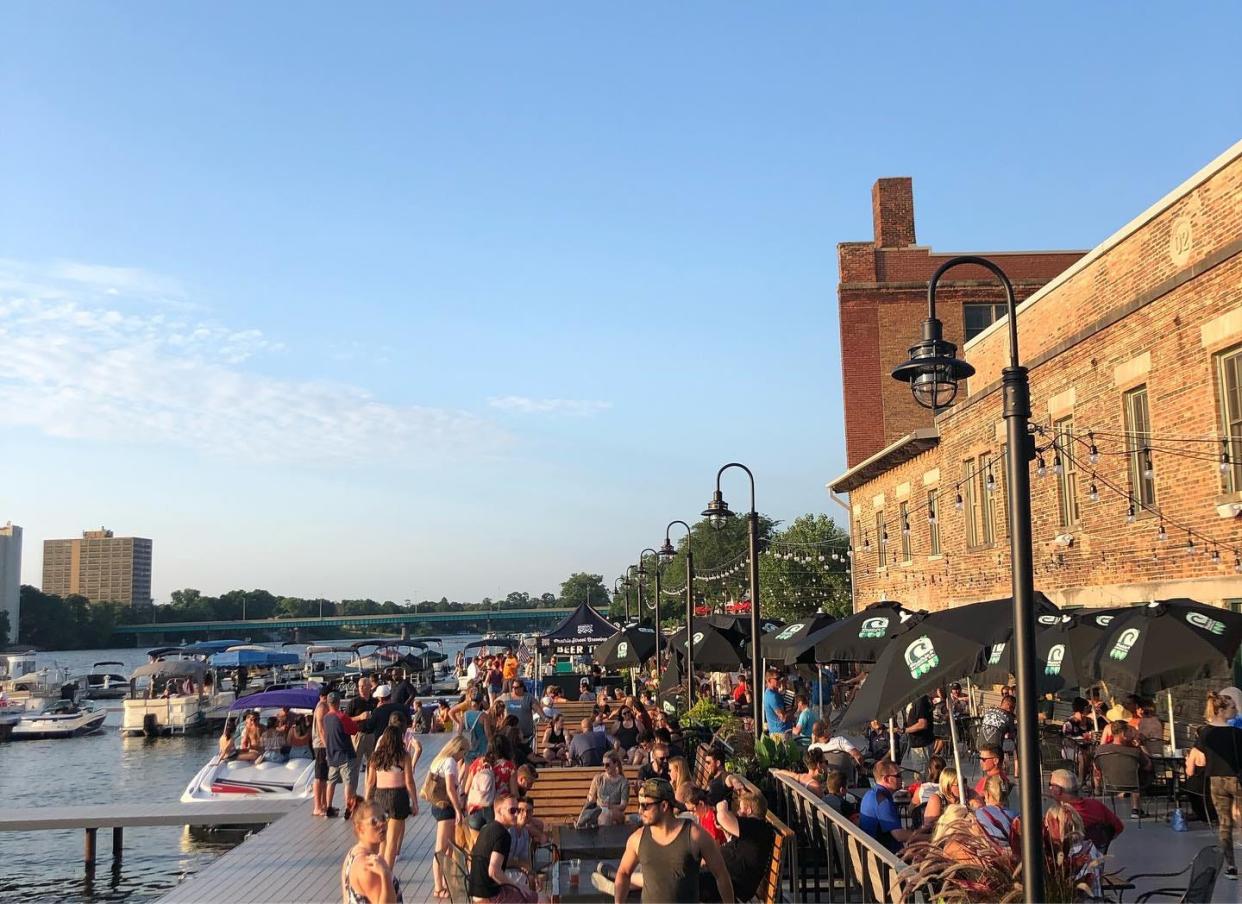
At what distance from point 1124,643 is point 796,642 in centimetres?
593

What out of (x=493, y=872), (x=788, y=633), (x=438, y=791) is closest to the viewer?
(x=493, y=872)

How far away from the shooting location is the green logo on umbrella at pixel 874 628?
16.1 m

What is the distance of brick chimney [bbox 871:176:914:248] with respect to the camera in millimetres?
41719

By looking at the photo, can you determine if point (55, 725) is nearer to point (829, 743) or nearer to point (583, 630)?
point (583, 630)

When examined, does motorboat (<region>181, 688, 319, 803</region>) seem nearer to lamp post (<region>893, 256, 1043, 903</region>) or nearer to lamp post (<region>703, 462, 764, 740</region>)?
lamp post (<region>703, 462, 764, 740</region>)

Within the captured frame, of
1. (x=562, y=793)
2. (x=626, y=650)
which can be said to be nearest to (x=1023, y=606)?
(x=562, y=793)

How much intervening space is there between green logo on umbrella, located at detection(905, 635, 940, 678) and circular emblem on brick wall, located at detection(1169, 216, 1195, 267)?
9801 mm

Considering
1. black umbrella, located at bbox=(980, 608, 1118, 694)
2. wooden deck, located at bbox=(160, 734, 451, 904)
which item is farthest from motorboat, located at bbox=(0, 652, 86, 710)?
black umbrella, located at bbox=(980, 608, 1118, 694)

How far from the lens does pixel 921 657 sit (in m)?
10.1

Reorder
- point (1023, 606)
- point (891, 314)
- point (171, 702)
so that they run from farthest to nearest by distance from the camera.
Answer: point (171, 702) < point (891, 314) < point (1023, 606)

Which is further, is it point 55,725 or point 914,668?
point 55,725

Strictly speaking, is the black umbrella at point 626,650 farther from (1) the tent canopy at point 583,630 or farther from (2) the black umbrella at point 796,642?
(2) the black umbrella at point 796,642

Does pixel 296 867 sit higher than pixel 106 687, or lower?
higher

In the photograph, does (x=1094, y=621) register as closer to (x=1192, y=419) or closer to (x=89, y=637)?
(x=1192, y=419)
